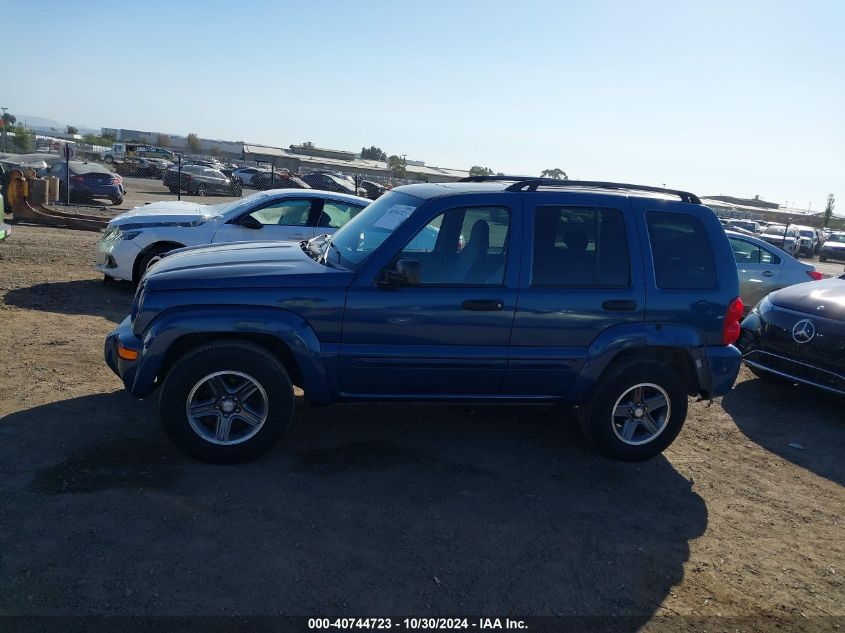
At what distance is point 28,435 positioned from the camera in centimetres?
483

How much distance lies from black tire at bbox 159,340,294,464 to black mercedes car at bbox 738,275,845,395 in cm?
510

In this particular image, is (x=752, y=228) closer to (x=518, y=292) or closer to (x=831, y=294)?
(x=831, y=294)

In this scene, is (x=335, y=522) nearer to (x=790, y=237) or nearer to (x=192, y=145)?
(x=790, y=237)

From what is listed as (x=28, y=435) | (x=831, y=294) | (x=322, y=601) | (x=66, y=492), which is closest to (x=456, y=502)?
(x=322, y=601)

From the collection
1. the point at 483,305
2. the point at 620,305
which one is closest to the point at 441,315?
the point at 483,305

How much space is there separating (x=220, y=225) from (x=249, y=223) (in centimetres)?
38

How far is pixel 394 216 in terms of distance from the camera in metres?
5.14

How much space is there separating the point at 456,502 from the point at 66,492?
91.4 inches

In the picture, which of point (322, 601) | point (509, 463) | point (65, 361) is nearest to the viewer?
point (322, 601)

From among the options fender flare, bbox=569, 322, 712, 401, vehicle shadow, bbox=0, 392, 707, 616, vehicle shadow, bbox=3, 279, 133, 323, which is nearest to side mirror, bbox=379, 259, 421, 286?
vehicle shadow, bbox=0, 392, 707, 616

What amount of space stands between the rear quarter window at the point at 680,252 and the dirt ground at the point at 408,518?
→ 4.64 feet

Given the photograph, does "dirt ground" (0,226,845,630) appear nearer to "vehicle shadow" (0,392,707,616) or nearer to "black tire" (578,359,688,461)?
"vehicle shadow" (0,392,707,616)

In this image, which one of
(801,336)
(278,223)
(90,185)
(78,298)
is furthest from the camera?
(90,185)

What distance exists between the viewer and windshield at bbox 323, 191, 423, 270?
4.96m
